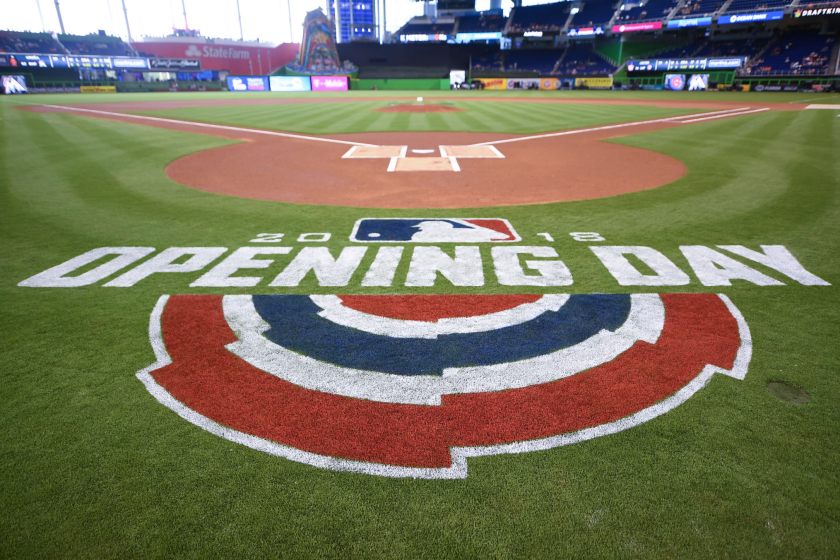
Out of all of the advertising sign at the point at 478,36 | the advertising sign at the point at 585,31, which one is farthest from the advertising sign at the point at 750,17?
the advertising sign at the point at 478,36

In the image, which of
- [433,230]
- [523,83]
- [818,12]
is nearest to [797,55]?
[818,12]

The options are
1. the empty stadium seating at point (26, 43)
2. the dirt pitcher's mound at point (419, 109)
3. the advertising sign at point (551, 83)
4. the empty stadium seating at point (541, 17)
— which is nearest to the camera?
the dirt pitcher's mound at point (419, 109)

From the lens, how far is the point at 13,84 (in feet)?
185

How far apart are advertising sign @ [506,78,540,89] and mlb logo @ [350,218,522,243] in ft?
187

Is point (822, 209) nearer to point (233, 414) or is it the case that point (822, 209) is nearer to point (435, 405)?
point (435, 405)

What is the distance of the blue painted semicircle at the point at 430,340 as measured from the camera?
439 centimetres

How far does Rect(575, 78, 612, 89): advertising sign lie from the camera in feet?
185

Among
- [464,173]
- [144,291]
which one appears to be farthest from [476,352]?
[464,173]

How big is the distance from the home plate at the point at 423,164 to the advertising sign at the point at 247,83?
60015mm

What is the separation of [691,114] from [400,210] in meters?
26.0

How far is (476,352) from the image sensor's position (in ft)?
14.9

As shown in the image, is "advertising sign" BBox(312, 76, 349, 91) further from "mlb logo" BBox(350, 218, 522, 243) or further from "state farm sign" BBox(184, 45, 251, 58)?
"mlb logo" BBox(350, 218, 522, 243)

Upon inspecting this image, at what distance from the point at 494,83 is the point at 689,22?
74.8 ft

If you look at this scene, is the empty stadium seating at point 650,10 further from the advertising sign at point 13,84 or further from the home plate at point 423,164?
the advertising sign at point 13,84
